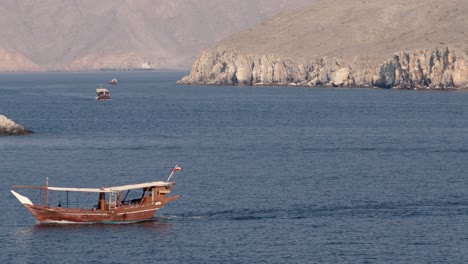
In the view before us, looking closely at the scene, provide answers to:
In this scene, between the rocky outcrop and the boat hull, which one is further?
the rocky outcrop

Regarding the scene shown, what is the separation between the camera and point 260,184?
86438mm

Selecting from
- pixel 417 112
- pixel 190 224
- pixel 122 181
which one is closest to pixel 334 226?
pixel 190 224

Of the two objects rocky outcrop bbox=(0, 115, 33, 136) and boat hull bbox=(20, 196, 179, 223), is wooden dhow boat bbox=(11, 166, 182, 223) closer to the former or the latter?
boat hull bbox=(20, 196, 179, 223)

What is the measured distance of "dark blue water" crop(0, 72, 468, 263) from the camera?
64.6 metres

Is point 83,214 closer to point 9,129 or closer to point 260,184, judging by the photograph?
point 260,184

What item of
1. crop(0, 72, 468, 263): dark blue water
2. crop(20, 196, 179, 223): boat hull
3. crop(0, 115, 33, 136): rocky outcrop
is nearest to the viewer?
crop(0, 72, 468, 263): dark blue water

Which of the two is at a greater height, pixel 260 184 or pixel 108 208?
pixel 108 208

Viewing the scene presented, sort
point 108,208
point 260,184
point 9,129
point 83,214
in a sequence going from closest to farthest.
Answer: point 83,214, point 108,208, point 260,184, point 9,129

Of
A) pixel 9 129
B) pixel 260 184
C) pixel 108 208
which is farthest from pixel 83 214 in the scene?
pixel 9 129

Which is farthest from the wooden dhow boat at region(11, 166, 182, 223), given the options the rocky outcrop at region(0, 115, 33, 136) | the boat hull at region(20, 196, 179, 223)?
the rocky outcrop at region(0, 115, 33, 136)

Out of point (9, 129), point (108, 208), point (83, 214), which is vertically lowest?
point (83, 214)

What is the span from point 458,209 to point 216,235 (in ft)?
57.6

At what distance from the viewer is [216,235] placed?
68.1 meters

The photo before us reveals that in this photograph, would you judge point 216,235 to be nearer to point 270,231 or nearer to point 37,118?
point 270,231
